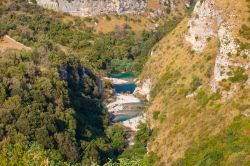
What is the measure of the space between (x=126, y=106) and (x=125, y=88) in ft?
87.8

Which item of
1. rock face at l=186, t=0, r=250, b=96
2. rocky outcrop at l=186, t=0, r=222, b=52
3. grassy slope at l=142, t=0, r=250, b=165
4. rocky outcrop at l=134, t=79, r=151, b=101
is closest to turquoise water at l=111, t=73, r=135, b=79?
rocky outcrop at l=134, t=79, r=151, b=101

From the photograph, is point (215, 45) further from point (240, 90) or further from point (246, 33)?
point (240, 90)

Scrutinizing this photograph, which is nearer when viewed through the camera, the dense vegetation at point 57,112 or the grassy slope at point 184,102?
the grassy slope at point 184,102

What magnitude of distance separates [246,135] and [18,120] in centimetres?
4153

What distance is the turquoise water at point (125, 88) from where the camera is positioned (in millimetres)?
163050

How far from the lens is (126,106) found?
140500mm

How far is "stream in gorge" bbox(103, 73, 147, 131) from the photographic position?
418 ft

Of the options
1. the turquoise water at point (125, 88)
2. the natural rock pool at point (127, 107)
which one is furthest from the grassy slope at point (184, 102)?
the turquoise water at point (125, 88)

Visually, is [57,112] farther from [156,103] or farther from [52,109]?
[156,103]

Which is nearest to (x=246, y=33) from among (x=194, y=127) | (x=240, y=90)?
(x=240, y=90)

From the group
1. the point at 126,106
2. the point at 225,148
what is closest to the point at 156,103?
the point at 126,106

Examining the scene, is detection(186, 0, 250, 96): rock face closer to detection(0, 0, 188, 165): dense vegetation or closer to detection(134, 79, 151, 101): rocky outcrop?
detection(134, 79, 151, 101): rocky outcrop

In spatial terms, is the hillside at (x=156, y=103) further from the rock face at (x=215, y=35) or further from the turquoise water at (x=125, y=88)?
the turquoise water at (x=125, y=88)

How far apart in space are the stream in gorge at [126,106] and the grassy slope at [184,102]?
599cm
